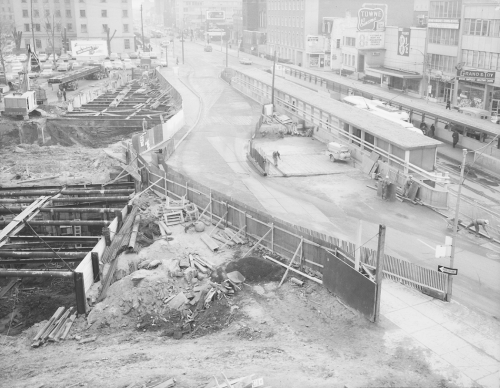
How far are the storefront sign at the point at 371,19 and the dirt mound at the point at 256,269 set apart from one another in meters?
62.1

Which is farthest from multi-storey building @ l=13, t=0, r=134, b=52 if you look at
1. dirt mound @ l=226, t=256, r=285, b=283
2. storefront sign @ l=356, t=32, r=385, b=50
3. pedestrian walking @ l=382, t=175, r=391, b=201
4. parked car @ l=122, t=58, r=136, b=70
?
dirt mound @ l=226, t=256, r=285, b=283

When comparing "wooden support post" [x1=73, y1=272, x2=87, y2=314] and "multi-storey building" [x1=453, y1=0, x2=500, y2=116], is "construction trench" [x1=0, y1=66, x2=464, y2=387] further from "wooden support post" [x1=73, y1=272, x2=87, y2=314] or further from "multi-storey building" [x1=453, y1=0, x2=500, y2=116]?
"multi-storey building" [x1=453, y1=0, x2=500, y2=116]

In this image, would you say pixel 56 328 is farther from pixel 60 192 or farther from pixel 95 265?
pixel 60 192

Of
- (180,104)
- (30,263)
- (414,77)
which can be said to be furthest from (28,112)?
(414,77)

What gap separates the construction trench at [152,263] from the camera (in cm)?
1898

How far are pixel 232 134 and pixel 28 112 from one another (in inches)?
835

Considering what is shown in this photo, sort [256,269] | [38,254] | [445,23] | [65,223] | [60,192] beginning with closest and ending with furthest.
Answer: [256,269], [38,254], [65,223], [60,192], [445,23]

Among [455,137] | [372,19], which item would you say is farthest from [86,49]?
[455,137]

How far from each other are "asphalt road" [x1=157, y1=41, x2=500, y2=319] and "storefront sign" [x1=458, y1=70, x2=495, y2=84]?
913 inches

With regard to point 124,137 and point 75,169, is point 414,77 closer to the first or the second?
point 124,137

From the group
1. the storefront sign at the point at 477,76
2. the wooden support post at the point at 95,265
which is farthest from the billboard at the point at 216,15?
the wooden support post at the point at 95,265

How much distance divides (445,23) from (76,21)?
87.1m

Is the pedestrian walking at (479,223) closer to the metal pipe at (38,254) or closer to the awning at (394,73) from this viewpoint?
the metal pipe at (38,254)

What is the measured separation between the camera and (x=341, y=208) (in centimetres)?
3005
